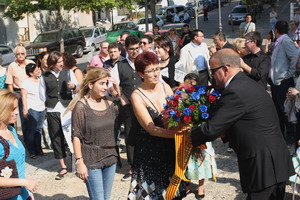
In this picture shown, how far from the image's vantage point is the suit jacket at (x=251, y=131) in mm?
3295

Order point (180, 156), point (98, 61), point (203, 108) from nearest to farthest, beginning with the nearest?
1. point (203, 108)
2. point (180, 156)
3. point (98, 61)

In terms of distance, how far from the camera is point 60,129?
667 cm

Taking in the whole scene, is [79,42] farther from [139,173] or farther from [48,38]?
[139,173]

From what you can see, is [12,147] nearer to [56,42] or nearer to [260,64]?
[260,64]

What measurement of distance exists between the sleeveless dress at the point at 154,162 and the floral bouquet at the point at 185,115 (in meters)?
0.15

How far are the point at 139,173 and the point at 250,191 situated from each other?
114 cm

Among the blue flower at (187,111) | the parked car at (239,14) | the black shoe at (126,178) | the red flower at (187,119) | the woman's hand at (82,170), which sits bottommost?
the black shoe at (126,178)

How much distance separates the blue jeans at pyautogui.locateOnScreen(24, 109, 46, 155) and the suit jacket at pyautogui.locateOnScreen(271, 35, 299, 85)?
4.39m

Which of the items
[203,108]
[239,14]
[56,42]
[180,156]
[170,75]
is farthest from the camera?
[239,14]

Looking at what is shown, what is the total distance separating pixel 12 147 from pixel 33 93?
13.5ft

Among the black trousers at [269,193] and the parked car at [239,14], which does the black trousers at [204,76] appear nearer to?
the black trousers at [269,193]

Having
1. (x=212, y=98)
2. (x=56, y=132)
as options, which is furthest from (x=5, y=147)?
(x=56, y=132)

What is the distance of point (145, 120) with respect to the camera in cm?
380

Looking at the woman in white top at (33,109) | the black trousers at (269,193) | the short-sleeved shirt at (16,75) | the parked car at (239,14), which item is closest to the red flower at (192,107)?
the black trousers at (269,193)
